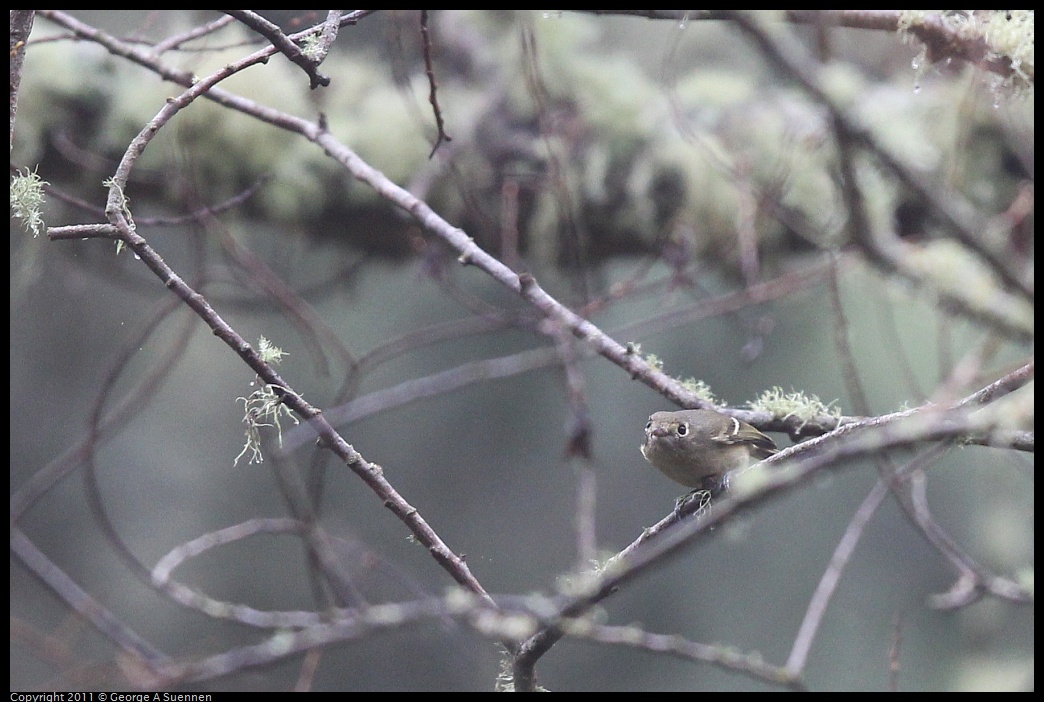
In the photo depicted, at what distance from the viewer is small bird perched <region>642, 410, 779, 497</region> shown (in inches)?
52.8

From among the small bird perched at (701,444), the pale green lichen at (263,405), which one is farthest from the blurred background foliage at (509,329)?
the pale green lichen at (263,405)

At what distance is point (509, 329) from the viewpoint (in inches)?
100

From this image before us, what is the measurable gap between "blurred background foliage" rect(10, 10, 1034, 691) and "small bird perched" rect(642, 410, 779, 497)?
0.54 meters

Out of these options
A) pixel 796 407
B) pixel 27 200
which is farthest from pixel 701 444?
pixel 27 200

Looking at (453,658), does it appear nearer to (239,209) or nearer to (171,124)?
(239,209)

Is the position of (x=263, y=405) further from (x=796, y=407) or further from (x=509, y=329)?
(x=509, y=329)

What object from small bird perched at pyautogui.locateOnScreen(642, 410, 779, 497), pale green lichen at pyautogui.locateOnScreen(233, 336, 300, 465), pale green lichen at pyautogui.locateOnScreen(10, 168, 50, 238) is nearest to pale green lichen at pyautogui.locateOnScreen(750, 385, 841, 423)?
small bird perched at pyautogui.locateOnScreen(642, 410, 779, 497)

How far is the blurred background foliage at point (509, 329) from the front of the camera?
87.7 inches

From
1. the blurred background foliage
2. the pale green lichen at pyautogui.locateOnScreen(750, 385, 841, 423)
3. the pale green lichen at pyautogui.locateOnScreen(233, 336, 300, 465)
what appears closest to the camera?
the pale green lichen at pyautogui.locateOnScreen(233, 336, 300, 465)

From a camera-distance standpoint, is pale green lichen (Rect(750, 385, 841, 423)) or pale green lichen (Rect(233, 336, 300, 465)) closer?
pale green lichen (Rect(233, 336, 300, 465))

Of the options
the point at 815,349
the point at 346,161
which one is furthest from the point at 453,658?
the point at 346,161

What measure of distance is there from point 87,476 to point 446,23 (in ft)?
5.82

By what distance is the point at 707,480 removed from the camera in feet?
4.48

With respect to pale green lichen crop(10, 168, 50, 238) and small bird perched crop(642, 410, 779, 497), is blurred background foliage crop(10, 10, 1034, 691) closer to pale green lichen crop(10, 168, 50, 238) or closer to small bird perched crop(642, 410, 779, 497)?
small bird perched crop(642, 410, 779, 497)
